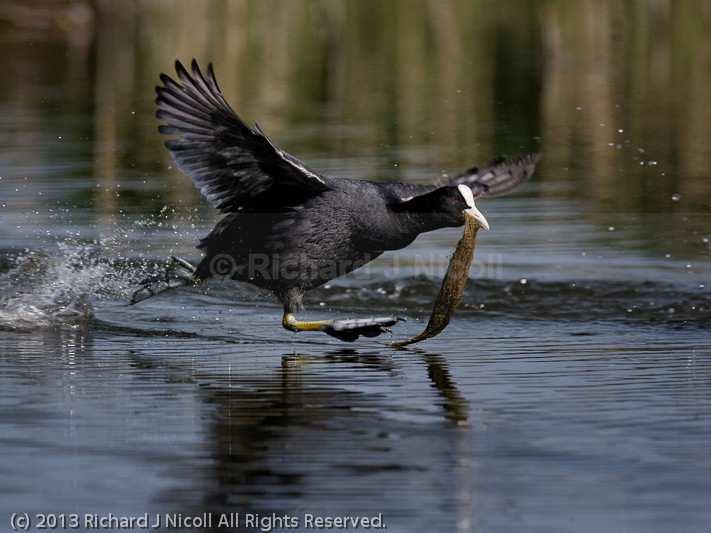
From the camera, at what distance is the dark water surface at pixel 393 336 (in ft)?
16.2

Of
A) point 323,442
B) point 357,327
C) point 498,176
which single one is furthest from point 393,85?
point 323,442

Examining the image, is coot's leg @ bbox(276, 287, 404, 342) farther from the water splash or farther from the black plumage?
the water splash

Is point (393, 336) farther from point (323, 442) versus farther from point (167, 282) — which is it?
point (323, 442)

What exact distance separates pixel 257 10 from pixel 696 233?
19193 millimetres

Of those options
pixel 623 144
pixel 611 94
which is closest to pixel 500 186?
pixel 623 144

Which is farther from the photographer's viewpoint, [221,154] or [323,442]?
[221,154]

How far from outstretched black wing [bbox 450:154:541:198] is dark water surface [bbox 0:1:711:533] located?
2.32 ft

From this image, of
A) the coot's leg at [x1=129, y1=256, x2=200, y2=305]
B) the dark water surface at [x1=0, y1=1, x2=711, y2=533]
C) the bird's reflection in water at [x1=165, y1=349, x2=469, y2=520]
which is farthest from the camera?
the coot's leg at [x1=129, y1=256, x2=200, y2=305]

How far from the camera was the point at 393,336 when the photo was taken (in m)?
7.83

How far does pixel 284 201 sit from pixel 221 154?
0.45 meters

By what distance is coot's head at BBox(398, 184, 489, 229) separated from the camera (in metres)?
7.34

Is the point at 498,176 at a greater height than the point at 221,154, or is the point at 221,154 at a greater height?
the point at 221,154

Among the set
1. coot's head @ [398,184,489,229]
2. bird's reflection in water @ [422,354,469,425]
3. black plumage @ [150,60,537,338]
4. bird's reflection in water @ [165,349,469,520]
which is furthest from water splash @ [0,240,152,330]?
bird's reflection in water @ [422,354,469,425]

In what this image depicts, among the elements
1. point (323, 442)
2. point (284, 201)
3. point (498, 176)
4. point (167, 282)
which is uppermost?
point (498, 176)
